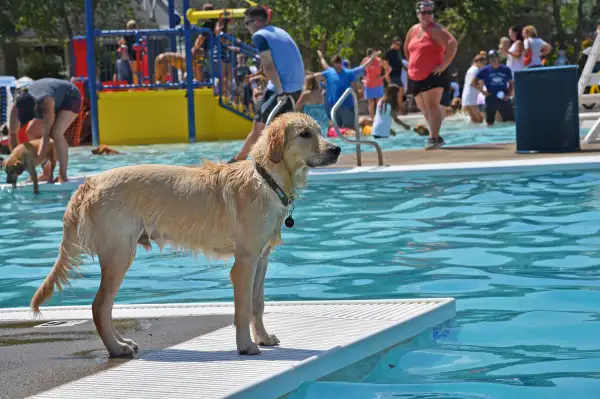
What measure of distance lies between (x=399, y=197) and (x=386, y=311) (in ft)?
18.4

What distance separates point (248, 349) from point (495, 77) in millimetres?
20194

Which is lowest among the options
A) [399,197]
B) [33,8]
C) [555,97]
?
[399,197]

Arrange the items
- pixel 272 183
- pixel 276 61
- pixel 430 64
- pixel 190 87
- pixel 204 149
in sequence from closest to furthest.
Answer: pixel 272 183 < pixel 276 61 < pixel 430 64 < pixel 204 149 < pixel 190 87

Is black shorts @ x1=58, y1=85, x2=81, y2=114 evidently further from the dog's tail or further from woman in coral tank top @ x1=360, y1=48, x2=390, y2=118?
woman in coral tank top @ x1=360, y1=48, x2=390, y2=118

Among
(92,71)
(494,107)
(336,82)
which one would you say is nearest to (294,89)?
(336,82)

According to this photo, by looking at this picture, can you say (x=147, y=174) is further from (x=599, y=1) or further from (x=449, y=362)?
(x=599, y=1)

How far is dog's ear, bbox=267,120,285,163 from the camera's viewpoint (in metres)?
4.61

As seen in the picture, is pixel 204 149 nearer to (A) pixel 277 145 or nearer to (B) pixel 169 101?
(B) pixel 169 101

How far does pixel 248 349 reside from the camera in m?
4.56

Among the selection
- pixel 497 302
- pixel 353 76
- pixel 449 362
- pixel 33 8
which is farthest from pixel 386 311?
pixel 33 8

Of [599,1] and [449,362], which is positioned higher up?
[599,1]

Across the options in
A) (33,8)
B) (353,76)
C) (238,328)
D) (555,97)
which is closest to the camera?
(238,328)

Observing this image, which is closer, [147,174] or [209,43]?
[147,174]

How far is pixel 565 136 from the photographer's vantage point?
1334cm
